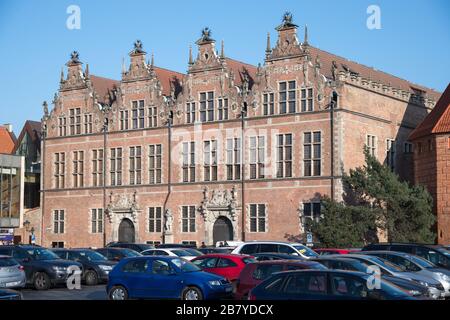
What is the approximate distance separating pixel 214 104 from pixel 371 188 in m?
13.5

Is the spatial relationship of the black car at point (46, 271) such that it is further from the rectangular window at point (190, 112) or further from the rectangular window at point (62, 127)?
the rectangular window at point (62, 127)

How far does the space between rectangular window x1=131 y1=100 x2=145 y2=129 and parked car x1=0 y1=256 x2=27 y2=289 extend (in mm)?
34564

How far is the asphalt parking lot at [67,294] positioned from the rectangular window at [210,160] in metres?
27.3

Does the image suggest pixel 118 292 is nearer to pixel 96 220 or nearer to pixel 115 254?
pixel 115 254

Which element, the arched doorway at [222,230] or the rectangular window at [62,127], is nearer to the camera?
the arched doorway at [222,230]

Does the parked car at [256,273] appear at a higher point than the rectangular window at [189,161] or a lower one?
lower

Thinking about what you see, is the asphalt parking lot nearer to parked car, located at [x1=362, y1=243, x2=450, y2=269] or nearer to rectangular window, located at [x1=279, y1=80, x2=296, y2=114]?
parked car, located at [x1=362, y1=243, x2=450, y2=269]

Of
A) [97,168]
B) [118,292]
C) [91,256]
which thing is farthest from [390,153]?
[118,292]

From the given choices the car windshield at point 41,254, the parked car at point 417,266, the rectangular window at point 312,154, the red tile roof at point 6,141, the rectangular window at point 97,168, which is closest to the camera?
the parked car at point 417,266

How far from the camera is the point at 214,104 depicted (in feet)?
184

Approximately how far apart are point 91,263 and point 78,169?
3380 cm

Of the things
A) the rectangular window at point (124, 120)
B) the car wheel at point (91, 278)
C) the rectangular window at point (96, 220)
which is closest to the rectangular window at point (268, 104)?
the rectangular window at point (124, 120)

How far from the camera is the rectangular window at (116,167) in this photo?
61.1 m
